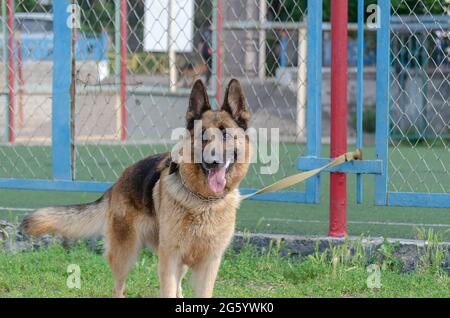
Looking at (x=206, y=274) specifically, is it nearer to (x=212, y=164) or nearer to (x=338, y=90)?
(x=212, y=164)

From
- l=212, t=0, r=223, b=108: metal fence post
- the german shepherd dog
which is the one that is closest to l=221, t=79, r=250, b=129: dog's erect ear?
the german shepherd dog

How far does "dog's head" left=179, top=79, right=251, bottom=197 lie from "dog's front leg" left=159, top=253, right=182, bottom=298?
383 millimetres

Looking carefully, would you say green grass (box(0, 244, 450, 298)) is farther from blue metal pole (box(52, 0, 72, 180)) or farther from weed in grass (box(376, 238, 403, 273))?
blue metal pole (box(52, 0, 72, 180))

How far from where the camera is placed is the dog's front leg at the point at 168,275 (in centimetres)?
457

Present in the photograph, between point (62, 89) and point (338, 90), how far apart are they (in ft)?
6.40

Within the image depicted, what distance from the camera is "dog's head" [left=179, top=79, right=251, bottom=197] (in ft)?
15.0

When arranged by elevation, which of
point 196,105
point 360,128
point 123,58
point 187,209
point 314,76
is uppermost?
point 123,58

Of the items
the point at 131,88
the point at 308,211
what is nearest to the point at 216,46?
the point at 131,88

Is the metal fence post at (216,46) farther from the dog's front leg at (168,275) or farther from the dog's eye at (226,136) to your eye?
the dog's front leg at (168,275)

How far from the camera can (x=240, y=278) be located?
5527 millimetres

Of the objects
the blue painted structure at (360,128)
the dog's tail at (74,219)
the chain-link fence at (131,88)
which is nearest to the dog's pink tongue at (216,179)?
the dog's tail at (74,219)
